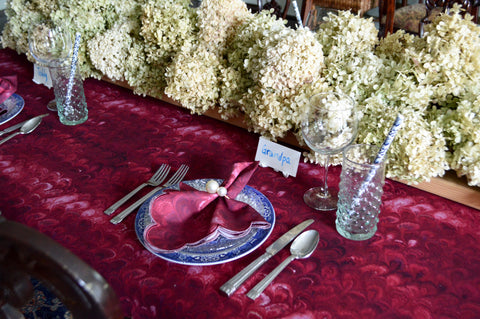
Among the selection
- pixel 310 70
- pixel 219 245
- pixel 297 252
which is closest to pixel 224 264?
pixel 219 245

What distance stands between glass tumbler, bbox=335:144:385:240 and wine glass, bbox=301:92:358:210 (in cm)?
4

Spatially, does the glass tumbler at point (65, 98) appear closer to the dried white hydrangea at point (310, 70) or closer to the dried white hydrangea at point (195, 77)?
the dried white hydrangea at point (310, 70)

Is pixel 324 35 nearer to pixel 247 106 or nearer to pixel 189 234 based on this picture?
pixel 247 106

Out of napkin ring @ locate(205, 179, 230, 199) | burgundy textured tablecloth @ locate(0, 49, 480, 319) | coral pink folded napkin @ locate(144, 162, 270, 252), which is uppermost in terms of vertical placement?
napkin ring @ locate(205, 179, 230, 199)

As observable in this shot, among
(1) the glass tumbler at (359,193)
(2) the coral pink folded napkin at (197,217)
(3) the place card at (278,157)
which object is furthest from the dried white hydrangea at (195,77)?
(1) the glass tumbler at (359,193)

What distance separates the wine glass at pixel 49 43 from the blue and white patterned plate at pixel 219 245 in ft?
2.40

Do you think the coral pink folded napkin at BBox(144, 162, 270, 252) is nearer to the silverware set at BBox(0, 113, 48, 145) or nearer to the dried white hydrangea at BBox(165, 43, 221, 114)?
the dried white hydrangea at BBox(165, 43, 221, 114)

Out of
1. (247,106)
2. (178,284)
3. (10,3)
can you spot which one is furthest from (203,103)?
(10,3)

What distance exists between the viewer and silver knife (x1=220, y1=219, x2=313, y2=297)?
2.44ft

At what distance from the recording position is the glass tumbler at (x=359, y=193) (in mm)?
823

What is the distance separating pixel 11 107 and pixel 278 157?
0.93 meters

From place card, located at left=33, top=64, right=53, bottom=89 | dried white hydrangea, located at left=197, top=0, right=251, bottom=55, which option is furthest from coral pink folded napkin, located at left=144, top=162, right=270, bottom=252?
place card, located at left=33, top=64, right=53, bottom=89

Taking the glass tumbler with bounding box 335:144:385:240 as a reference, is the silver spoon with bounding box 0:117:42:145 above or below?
below

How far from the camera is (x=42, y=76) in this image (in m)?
1.58
